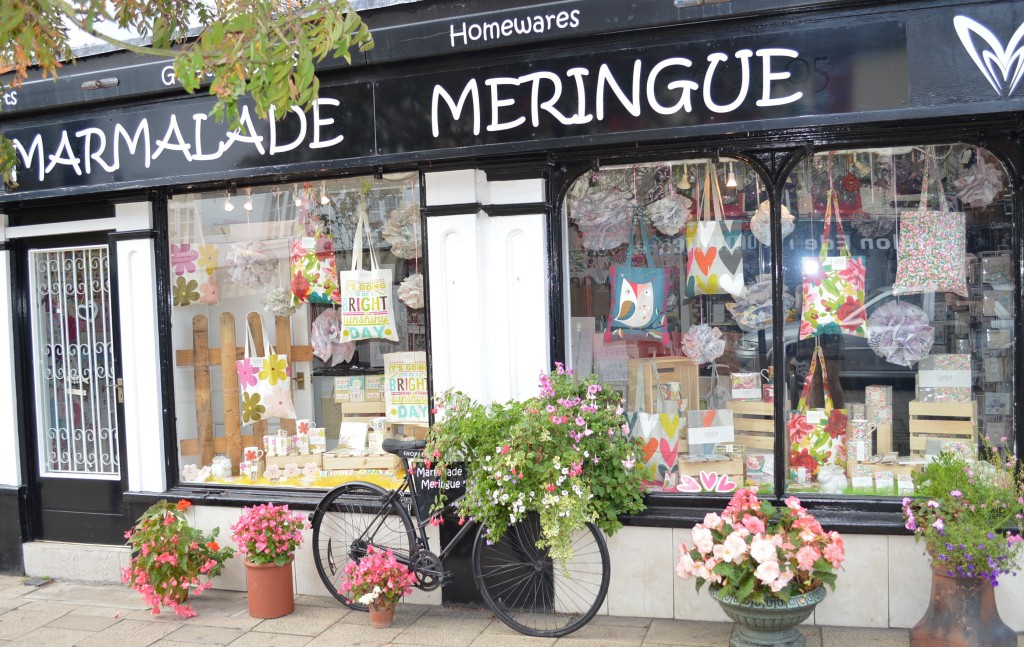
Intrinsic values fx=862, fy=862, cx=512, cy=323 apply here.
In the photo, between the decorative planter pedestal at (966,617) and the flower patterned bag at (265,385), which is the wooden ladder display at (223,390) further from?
the decorative planter pedestal at (966,617)

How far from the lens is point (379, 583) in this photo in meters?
5.34

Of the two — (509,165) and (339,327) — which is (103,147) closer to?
(339,327)

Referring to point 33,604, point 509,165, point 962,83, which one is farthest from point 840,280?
point 33,604

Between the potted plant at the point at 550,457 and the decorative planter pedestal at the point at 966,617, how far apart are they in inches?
67.9

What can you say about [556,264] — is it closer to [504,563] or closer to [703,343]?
[703,343]

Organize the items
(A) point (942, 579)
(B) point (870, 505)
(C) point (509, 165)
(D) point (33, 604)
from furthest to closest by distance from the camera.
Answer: (D) point (33, 604) < (C) point (509, 165) < (B) point (870, 505) < (A) point (942, 579)

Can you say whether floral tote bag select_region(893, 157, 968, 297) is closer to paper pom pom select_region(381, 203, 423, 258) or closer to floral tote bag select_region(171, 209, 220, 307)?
paper pom pom select_region(381, 203, 423, 258)

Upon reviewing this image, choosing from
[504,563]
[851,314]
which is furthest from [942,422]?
[504,563]

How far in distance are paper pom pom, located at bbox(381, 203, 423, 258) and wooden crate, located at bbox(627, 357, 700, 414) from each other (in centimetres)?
177

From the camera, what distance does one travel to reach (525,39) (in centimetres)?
541

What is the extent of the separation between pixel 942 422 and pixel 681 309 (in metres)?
1.79

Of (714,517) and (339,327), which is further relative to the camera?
(339,327)

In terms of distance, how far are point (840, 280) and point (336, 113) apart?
354 centimetres

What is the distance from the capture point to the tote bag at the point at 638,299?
19.4 ft
